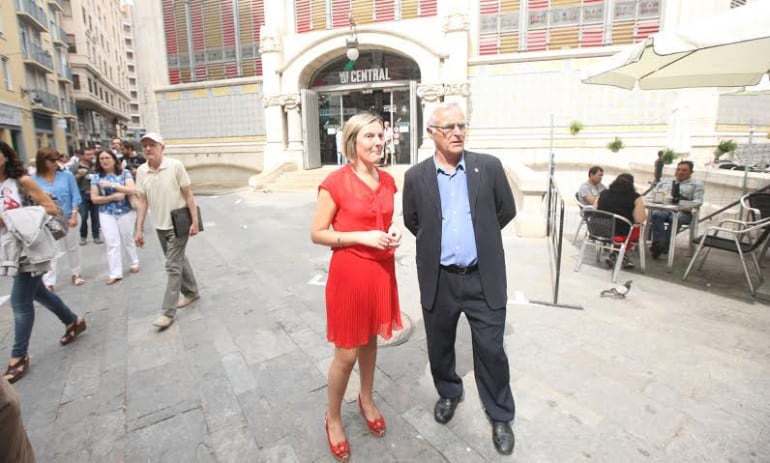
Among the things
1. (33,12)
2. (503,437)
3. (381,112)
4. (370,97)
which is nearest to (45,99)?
(33,12)

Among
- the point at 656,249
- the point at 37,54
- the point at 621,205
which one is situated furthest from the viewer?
the point at 37,54

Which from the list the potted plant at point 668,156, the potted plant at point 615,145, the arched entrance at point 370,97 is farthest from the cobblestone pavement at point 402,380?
the arched entrance at point 370,97

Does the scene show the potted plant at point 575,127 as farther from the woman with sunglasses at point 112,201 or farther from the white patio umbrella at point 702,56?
the woman with sunglasses at point 112,201

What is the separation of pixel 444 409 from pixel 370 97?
52.8ft

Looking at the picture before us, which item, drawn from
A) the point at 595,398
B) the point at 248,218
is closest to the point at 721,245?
the point at 595,398

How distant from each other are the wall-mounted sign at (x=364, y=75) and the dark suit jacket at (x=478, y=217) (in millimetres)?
15366

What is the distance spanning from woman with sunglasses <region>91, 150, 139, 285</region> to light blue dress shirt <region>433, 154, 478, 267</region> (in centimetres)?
466

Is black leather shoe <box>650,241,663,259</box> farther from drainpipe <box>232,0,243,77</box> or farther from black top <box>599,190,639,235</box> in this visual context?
drainpipe <box>232,0,243,77</box>

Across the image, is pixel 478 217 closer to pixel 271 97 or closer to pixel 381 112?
pixel 381 112

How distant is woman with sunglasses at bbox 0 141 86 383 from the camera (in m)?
3.17

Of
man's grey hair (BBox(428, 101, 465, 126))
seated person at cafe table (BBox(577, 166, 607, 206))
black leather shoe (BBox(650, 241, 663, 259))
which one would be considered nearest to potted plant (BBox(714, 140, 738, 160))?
seated person at cafe table (BBox(577, 166, 607, 206))

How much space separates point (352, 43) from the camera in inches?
599

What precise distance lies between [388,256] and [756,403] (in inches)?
98.8

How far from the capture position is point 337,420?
229cm
